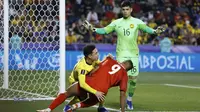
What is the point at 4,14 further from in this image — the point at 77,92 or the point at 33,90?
the point at 77,92

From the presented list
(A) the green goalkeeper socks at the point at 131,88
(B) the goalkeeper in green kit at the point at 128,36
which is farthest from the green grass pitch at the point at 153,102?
(B) the goalkeeper in green kit at the point at 128,36

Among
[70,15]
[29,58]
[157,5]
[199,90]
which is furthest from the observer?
[157,5]

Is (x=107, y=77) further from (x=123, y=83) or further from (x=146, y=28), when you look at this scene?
(x=146, y=28)

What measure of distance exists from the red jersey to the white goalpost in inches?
99.2

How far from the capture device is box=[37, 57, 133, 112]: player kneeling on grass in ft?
24.2

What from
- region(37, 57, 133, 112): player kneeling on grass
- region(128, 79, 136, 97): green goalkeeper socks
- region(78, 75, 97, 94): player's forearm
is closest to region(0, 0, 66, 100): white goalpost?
region(128, 79, 136, 97): green goalkeeper socks

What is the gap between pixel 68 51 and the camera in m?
20.6

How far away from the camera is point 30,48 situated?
13445 millimetres

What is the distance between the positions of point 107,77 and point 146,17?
63.3 feet

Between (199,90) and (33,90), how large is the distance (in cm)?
412

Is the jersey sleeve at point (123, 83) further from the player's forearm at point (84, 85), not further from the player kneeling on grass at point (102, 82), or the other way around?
the player's forearm at point (84, 85)

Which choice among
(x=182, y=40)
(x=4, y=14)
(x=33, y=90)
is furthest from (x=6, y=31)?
(x=182, y=40)

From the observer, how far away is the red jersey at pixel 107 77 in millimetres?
7348

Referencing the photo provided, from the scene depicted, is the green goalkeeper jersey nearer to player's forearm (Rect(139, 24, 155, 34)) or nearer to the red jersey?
player's forearm (Rect(139, 24, 155, 34))
